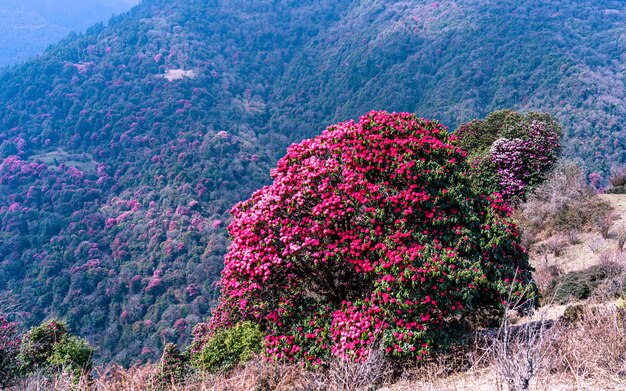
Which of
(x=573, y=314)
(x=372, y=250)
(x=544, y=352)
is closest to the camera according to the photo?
(x=544, y=352)

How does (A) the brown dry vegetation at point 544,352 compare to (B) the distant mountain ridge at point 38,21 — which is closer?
(A) the brown dry vegetation at point 544,352

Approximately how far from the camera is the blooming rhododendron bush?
17.9 ft

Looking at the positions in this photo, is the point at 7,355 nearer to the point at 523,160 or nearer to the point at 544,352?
the point at 544,352

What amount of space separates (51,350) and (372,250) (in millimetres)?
10257

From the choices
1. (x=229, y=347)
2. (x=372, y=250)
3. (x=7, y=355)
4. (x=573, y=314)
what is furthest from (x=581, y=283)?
(x=7, y=355)

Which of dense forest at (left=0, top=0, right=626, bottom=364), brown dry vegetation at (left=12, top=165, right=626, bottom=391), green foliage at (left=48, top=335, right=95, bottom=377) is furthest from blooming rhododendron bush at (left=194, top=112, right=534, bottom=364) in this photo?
dense forest at (left=0, top=0, right=626, bottom=364)

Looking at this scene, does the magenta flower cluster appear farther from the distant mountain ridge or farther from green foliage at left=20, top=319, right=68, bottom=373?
the distant mountain ridge

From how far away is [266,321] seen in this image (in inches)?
260

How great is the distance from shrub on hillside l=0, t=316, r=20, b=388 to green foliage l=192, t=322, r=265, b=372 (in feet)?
14.3

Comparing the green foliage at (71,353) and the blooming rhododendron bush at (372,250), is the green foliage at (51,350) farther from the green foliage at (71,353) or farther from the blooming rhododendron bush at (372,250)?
the blooming rhododendron bush at (372,250)

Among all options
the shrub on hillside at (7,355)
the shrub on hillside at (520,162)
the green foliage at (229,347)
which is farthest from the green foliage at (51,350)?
the shrub on hillside at (520,162)

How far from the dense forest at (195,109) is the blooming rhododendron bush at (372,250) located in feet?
97.7

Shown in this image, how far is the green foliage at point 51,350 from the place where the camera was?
34.8ft

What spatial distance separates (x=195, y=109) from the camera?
7950 centimetres
